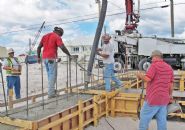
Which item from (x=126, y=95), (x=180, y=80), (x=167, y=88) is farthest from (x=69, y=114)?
(x=180, y=80)

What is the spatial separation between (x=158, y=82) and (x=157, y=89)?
127 millimetres

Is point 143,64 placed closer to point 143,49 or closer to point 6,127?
point 143,49

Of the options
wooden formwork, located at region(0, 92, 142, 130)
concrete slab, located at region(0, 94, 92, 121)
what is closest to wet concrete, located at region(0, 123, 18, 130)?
wooden formwork, located at region(0, 92, 142, 130)

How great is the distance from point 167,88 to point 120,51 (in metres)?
13.4

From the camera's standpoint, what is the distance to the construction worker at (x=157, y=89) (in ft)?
20.2

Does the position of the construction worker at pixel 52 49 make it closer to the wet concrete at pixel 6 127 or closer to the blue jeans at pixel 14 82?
the blue jeans at pixel 14 82

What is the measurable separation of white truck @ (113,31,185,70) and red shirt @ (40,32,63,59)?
38.0ft

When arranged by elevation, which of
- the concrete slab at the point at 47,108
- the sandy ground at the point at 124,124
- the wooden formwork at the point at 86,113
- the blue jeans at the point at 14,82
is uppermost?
the blue jeans at the point at 14,82

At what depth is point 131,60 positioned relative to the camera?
2025 centimetres

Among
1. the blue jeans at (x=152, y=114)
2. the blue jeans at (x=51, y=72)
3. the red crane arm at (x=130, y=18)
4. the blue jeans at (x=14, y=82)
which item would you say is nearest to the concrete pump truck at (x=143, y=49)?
the red crane arm at (x=130, y=18)

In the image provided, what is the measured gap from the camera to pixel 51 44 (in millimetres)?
7574

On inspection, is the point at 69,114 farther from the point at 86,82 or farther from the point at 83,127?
the point at 86,82

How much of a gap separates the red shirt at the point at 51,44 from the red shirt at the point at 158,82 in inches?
90.7

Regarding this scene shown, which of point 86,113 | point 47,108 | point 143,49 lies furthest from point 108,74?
point 143,49
